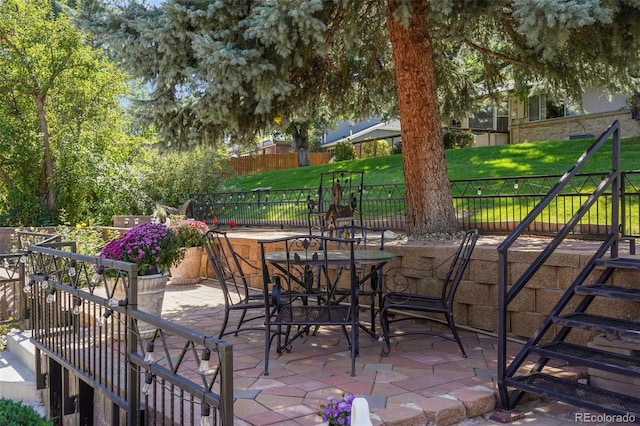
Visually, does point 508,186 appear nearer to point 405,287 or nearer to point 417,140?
point 417,140

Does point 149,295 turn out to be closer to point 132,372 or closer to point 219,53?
point 132,372

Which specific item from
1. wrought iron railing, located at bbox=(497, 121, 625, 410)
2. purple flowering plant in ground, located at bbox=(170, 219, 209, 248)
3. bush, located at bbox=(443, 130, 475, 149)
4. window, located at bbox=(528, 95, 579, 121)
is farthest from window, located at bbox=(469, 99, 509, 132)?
wrought iron railing, located at bbox=(497, 121, 625, 410)

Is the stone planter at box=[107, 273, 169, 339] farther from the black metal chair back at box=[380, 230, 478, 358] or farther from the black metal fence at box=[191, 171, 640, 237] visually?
the black metal fence at box=[191, 171, 640, 237]

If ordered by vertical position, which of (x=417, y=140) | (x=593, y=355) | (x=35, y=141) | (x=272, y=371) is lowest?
(x=272, y=371)

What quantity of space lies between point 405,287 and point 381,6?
4.27 m

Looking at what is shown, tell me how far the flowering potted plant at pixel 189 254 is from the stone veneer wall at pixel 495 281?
3.91 meters

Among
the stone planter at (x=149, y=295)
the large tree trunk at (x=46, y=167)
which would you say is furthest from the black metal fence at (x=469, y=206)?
the stone planter at (x=149, y=295)

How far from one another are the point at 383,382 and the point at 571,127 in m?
19.6

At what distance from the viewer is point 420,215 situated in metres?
6.90

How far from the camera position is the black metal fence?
7.86 metres

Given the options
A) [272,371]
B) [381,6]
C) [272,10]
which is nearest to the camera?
[272,371]

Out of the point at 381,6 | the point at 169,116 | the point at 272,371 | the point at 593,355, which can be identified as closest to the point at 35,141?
the point at 169,116

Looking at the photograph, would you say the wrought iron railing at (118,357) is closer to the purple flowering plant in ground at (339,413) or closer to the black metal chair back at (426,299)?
the purple flowering plant in ground at (339,413)

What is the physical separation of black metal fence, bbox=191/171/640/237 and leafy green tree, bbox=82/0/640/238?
1.40 meters
